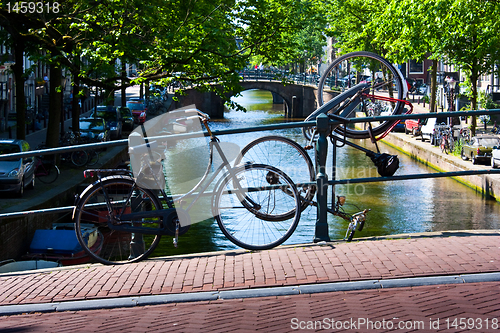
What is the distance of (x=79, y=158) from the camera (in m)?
22.3

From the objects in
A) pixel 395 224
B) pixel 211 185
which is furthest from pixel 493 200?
pixel 211 185

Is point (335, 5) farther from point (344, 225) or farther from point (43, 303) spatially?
point (43, 303)

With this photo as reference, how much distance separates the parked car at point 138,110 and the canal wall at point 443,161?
56.7 feet

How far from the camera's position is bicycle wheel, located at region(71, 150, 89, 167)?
22188mm

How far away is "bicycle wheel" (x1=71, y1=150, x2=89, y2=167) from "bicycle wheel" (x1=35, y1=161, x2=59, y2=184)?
2584mm

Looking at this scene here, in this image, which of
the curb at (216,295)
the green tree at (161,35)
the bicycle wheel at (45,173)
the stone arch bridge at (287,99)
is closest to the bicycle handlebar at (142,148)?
the curb at (216,295)

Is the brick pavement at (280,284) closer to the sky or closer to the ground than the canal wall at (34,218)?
closer to the sky

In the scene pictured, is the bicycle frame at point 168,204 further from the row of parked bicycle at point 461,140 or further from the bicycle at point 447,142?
the bicycle at point 447,142

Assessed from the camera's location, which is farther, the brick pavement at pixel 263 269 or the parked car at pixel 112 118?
the parked car at pixel 112 118

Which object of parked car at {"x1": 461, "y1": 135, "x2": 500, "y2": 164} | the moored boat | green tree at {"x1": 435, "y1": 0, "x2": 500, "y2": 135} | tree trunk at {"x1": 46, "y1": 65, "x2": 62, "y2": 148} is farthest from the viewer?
parked car at {"x1": 461, "y1": 135, "x2": 500, "y2": 164}

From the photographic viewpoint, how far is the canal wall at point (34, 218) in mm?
13166

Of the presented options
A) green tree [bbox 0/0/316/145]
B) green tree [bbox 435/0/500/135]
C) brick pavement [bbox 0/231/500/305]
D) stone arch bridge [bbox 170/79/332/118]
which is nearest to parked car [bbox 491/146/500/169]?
green tree [bbox 435/0/500/135]

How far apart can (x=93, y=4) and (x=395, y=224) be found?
1050 cm

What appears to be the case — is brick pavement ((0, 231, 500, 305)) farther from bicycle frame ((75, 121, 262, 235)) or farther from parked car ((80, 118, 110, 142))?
parked car ((80, 118, 110, 142))
